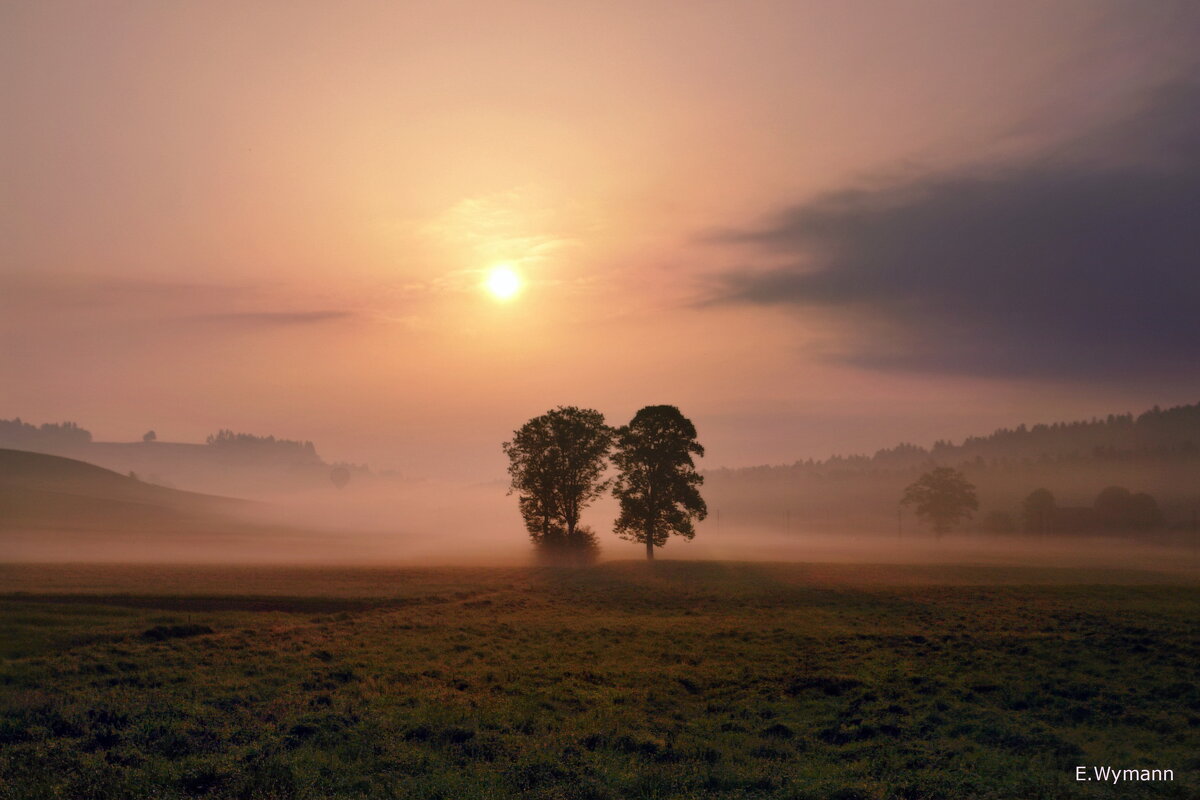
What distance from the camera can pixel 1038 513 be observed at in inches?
6447

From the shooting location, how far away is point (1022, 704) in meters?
23.2

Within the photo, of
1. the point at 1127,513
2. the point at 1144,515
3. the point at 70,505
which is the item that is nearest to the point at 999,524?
the point at 1127,513

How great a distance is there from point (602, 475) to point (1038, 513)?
133235 millimetres

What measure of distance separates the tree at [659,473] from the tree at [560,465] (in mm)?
5316

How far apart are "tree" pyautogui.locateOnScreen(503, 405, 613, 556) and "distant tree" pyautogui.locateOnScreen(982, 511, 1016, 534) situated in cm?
13444

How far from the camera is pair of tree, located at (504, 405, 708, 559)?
70812 millimetres

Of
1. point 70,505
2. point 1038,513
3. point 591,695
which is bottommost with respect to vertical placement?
point 1038,513

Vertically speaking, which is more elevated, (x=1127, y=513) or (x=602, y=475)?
(x=602, y=475)

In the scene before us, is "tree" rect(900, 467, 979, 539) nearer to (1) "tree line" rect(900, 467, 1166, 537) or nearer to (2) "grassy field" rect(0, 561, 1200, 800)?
(1) "tree line" rect(900, 467, 1166, 537)

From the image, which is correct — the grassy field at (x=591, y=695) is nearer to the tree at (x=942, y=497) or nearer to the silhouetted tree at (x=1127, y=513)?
the tree at (x=942, y=497)

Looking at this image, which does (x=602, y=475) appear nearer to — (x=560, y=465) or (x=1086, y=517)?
(x=560, y=465)

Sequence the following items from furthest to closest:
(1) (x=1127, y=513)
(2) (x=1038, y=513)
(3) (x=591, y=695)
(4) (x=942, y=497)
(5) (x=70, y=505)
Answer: (1) (x=1127, y=513) → (2) (x=1038, y=513) → (5) (x=70, y=505) → (4) (x=942, y=497) → (3) (x=591, y=695)

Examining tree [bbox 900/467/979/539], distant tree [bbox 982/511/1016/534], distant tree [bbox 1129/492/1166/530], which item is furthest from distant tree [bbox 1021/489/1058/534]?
tree [bbox 900/467/979/539]

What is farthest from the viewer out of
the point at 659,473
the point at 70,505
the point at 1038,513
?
the point at 1038,513
